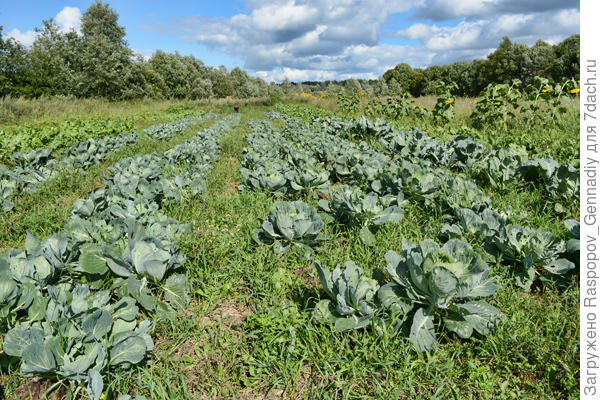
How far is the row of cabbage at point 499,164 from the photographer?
3465 millimetres

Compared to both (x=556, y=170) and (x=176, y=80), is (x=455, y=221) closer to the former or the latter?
(x=556, y=170)

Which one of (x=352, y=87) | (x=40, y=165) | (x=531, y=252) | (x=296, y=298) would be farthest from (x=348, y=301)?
(x=352, y=87)

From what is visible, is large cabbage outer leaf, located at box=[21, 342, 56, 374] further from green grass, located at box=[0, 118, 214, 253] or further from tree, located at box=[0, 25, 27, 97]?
tree, located at box=[0, 25, 27, 97]

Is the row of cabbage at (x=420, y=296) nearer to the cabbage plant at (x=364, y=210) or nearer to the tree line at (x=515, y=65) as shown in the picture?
the cabbage plant at (x=364, y=210)

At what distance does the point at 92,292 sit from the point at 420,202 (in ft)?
11.0

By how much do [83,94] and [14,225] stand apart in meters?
37.7

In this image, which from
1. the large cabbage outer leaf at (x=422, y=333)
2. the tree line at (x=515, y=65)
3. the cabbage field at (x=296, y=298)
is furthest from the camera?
the tree line at (x=515, y=65)

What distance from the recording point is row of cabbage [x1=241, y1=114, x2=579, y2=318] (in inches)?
89.4

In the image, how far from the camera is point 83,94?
3347 cm

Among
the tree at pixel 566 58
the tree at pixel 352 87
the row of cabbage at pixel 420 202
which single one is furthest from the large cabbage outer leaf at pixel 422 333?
the tree at pixel 566 58

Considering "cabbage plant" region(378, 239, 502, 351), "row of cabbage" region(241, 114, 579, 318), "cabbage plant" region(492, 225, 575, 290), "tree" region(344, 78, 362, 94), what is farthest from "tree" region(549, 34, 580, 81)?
"cabbage plant" region(378, 239, 502, 351)

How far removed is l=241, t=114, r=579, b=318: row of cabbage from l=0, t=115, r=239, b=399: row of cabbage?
0.95 meters

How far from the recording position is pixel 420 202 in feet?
12.4

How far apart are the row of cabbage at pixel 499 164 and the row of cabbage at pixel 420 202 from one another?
69 cm
